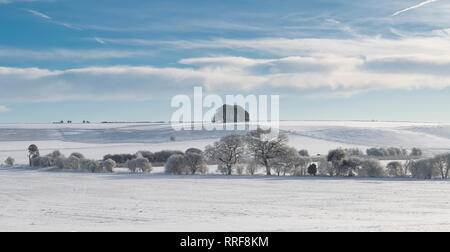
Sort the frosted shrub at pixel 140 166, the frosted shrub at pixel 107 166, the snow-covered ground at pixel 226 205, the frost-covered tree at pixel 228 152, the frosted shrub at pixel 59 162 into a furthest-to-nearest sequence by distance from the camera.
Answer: the frosted shrub at pixel 59 162
the frosted shrub at pixel 107 166
the frosted shrub at pixel 140 166
the frost-covered tree at pixel 228 152
the snow-covered ground at pixel 226 205

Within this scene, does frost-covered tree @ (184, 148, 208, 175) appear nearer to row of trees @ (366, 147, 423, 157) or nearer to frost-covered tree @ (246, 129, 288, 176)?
frost-covered tree @ (246, 129, 288, 176)

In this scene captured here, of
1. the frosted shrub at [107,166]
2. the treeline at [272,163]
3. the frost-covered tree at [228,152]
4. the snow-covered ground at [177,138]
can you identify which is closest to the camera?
the treeline at [272,163]

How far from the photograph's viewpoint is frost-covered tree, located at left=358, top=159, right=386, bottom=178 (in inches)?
1687

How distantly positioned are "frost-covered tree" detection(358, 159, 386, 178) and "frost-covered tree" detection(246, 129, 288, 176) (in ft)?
27.1

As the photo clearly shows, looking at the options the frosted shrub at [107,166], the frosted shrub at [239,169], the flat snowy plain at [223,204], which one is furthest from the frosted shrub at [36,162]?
the frosted shrub at [239,169]

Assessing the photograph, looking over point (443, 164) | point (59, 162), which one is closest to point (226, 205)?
point (443, 164)

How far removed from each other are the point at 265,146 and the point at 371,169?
1111 centimetres

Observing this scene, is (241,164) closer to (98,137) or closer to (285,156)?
(285,156)

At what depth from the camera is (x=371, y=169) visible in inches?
1700

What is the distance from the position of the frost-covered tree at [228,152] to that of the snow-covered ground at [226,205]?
8.47 m

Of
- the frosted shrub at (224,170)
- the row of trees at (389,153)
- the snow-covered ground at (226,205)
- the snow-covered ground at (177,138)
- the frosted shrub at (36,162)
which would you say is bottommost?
the snow-covered ground at (226,205)

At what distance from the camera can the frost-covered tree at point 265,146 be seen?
1912 inches

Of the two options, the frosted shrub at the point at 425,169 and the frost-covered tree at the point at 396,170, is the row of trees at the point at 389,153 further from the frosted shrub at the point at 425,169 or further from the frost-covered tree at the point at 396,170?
the frosted shrub at the point at 425,169
